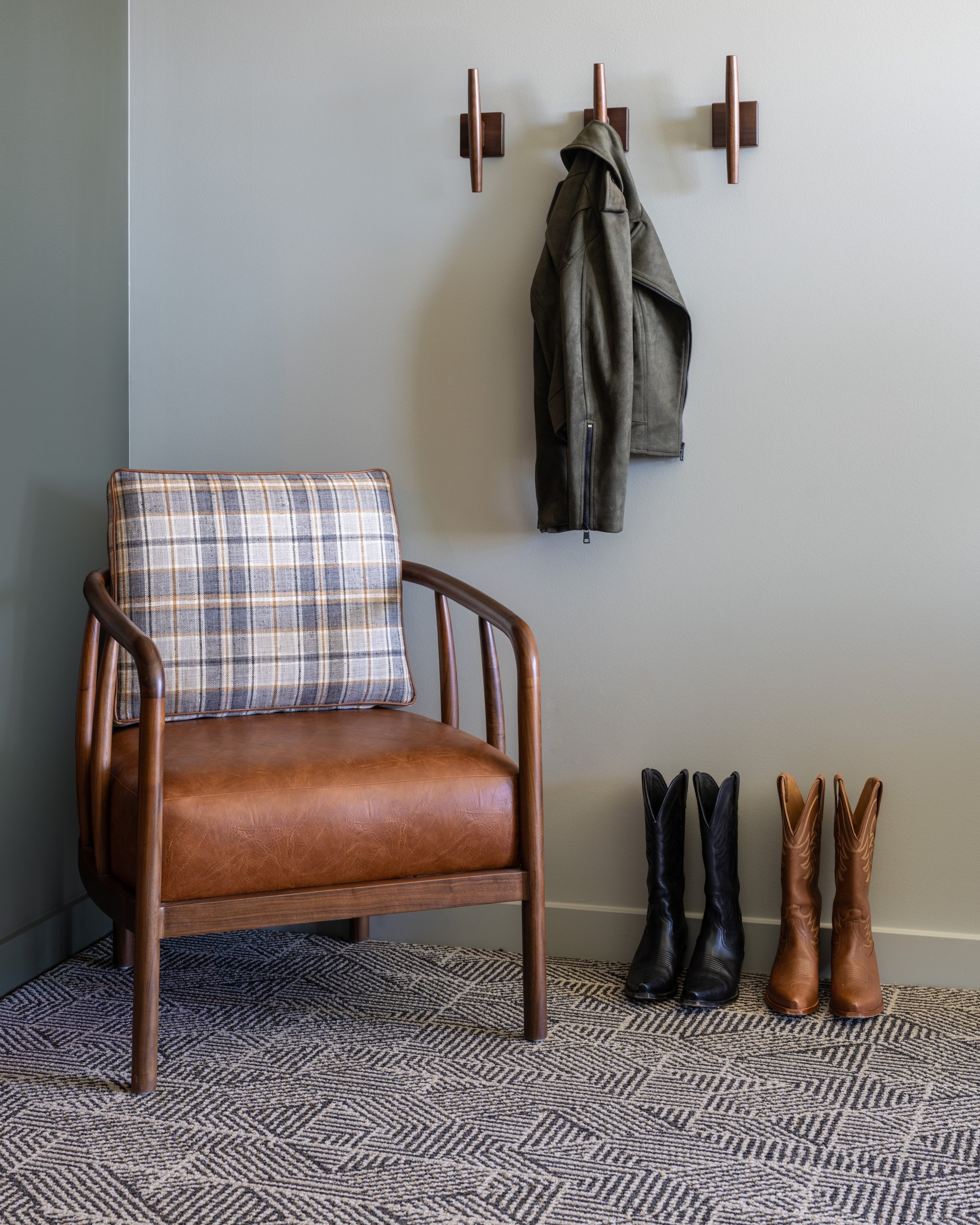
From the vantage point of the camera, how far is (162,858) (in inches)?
58.0

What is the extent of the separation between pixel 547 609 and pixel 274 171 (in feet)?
3.48

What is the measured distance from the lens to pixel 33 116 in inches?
75.9

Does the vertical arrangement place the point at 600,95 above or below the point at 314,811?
above

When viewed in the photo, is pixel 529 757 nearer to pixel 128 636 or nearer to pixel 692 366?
pixel 128 636

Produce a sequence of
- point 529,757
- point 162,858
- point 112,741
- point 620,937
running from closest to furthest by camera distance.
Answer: point 162,858, point 529,757, point 112,741, point 620,937

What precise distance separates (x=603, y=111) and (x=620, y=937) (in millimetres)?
1578

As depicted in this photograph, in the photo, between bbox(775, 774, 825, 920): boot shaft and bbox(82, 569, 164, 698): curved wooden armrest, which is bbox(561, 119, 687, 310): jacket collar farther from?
bbox(82, 569, 164, 698): curved wooden armrest

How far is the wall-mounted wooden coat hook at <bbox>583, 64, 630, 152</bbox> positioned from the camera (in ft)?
6.62

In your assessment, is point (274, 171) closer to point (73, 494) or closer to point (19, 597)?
point (73, 494)

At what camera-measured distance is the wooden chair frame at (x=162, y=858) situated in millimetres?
1462

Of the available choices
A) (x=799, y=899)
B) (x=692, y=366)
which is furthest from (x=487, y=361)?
(x=799, y=899)

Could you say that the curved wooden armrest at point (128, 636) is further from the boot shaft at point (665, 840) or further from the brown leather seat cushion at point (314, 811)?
the boot shaft at point (665, 840)

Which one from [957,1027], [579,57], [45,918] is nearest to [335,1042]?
[45,918]

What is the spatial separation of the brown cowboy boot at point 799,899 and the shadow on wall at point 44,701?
133 centimetres
